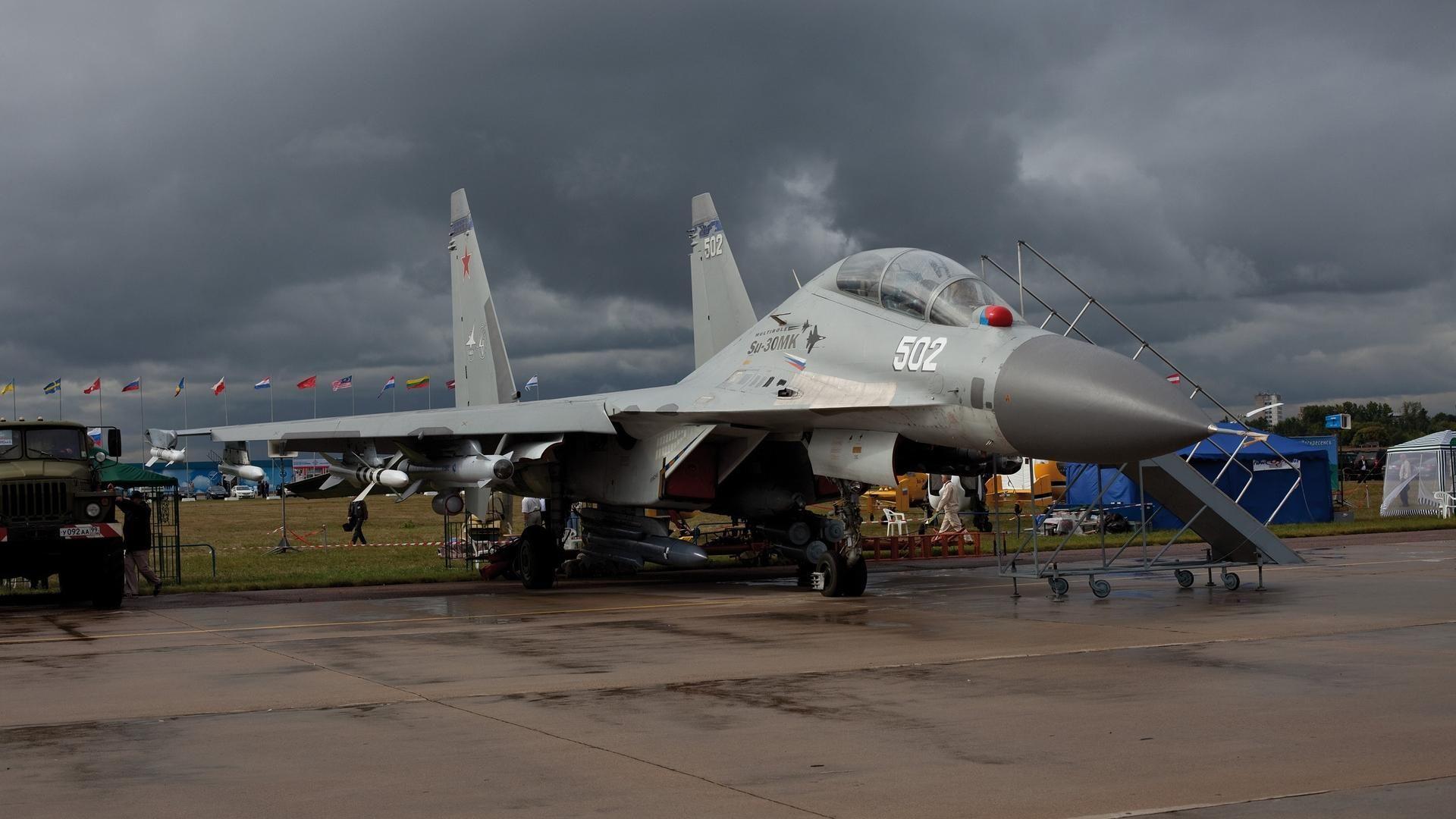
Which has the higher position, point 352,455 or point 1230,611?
point 352,455

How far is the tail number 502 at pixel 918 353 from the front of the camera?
A: 12672mm

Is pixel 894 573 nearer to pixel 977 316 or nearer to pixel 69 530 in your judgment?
pixel 977 316

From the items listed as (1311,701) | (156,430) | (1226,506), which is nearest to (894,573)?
(1226,506)

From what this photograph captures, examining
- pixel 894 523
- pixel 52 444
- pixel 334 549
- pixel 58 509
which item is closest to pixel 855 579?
pixel 58 509

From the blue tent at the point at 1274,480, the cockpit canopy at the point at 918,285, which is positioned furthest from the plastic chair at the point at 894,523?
the cockpit canopy at the point at 918,285

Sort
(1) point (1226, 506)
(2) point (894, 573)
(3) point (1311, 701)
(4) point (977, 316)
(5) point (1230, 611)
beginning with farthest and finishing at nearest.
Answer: (2) point (894, 573) → (1) point (1226, 506) → (4) point (977, 316) → (5) point (1230, 611) → (3) point (1311, 701)

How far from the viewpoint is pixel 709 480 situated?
16.0 meters

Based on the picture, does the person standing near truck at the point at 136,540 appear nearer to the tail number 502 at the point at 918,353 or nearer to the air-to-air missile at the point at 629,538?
the air-to-air missile at the point at 629,538

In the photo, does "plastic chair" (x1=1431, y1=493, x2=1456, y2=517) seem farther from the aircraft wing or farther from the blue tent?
the aircraft wing

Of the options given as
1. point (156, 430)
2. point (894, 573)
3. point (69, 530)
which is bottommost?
point (894, 573)

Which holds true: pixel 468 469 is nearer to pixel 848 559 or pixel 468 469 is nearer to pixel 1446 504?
pixel 848 559

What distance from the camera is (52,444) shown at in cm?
1558

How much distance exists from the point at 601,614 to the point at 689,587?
372 cm

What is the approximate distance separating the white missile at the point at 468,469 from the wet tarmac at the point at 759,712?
8.25 ft
